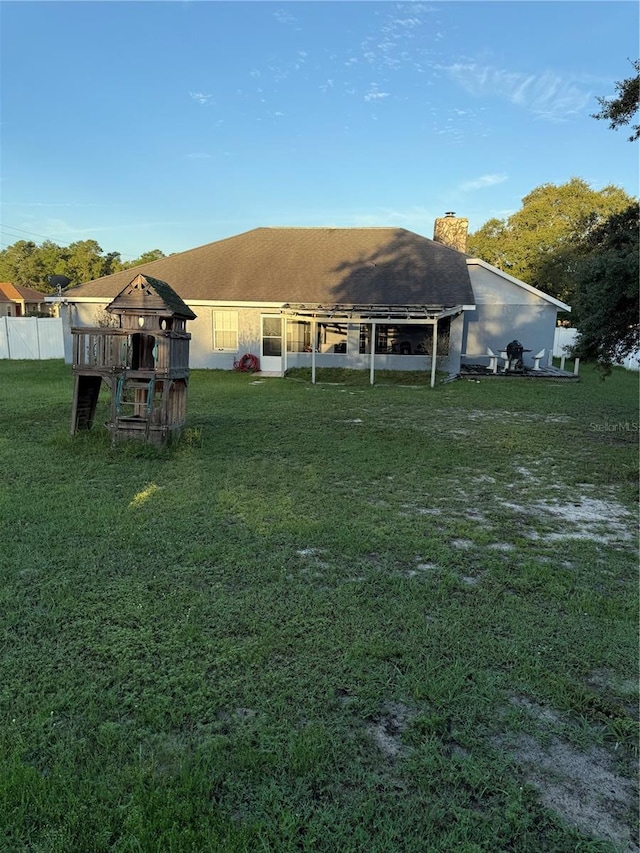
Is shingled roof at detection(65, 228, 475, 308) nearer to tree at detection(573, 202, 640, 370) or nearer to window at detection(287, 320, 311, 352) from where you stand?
window at detection(287, 320, 311, 352)

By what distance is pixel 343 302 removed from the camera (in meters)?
16.7

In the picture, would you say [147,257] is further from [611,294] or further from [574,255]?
[611,294]

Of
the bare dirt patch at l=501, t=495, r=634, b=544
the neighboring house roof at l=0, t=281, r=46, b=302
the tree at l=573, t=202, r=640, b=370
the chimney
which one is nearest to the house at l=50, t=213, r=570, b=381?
the chimney

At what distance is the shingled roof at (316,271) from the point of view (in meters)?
16.9

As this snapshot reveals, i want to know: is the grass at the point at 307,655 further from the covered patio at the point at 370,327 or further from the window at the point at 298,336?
the window at the point at 298,336

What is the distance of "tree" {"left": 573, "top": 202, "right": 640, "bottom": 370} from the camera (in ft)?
19.0

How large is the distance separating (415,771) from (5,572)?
287 cm

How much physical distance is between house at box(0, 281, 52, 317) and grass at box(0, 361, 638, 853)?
150 feet

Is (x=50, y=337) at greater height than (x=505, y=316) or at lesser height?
lesser

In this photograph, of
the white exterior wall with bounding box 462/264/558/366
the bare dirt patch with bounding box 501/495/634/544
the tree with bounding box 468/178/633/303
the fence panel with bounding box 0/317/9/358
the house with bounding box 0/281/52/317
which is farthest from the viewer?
the house with bounding box 0/281/52/317

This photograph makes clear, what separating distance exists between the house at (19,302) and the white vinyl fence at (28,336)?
1007 inches

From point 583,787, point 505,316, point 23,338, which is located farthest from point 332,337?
point 583,787

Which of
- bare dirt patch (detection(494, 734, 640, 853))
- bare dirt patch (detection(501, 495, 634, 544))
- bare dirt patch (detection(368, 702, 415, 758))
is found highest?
bare dirt patch (detection(501, 495, 634, 544))

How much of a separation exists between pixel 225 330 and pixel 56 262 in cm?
4447
